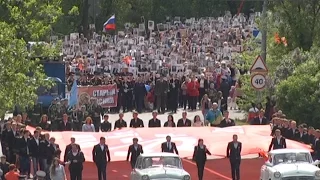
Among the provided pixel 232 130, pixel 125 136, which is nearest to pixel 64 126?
pixel 125 136

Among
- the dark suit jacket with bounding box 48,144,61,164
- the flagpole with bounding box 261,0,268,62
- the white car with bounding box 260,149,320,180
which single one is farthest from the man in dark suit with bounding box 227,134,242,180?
the flagpole with bounding box 261,0,268,62

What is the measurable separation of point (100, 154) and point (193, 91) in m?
16.7

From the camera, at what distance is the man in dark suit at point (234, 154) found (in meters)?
29.6

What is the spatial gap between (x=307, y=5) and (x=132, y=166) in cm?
1334

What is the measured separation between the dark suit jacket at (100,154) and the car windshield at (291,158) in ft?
14.4

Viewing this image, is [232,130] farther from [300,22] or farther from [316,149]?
[300,22]

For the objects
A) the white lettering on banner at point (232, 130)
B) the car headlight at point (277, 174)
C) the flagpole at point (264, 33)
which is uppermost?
the flagpole at point (264, 33)

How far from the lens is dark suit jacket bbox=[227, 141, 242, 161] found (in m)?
29.6

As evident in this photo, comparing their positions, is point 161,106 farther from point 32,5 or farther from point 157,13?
point 157,13

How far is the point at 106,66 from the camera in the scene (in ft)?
176

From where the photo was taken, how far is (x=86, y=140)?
103ft

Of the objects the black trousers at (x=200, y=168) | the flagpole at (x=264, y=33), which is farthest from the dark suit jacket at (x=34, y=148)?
the flagpole at (x=264, y=33)

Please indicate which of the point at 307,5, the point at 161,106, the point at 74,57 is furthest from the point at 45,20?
the point at 74,57

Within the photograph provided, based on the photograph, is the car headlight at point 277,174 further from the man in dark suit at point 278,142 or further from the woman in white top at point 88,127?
the woman in white top at point 88,127
